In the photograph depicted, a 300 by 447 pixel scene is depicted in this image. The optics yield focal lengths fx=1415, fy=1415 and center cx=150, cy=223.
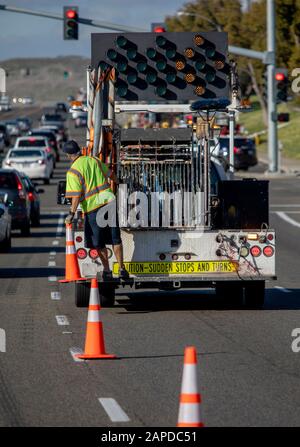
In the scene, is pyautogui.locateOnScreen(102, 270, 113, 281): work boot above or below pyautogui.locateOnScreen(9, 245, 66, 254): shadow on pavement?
above

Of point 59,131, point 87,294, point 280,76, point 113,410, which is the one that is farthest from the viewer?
point 59,131

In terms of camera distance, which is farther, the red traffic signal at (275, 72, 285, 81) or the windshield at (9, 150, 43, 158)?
the windshield at (9, 150, 43, 158)

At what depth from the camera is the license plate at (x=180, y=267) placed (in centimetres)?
1714

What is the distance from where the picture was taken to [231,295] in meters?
18.0

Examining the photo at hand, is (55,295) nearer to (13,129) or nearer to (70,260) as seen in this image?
(70,260)

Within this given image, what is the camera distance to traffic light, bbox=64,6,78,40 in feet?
Result: 153

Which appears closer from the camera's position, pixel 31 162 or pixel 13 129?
pixel 31 162

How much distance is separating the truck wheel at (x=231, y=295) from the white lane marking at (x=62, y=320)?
2.18 meters

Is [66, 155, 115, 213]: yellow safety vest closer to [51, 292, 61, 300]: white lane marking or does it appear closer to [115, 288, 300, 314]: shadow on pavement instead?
[115, 288, 300, 314]: shadow on pavement

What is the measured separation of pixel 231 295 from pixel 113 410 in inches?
312

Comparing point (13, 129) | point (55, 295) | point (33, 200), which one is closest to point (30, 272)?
point (55, 295)

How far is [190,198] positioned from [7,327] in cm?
309

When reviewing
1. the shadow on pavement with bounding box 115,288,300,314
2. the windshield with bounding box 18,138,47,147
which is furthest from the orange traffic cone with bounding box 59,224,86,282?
the windshield with bounding box 18,138,47,147

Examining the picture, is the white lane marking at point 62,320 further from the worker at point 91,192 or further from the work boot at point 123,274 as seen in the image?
the work boot at point 123,274
